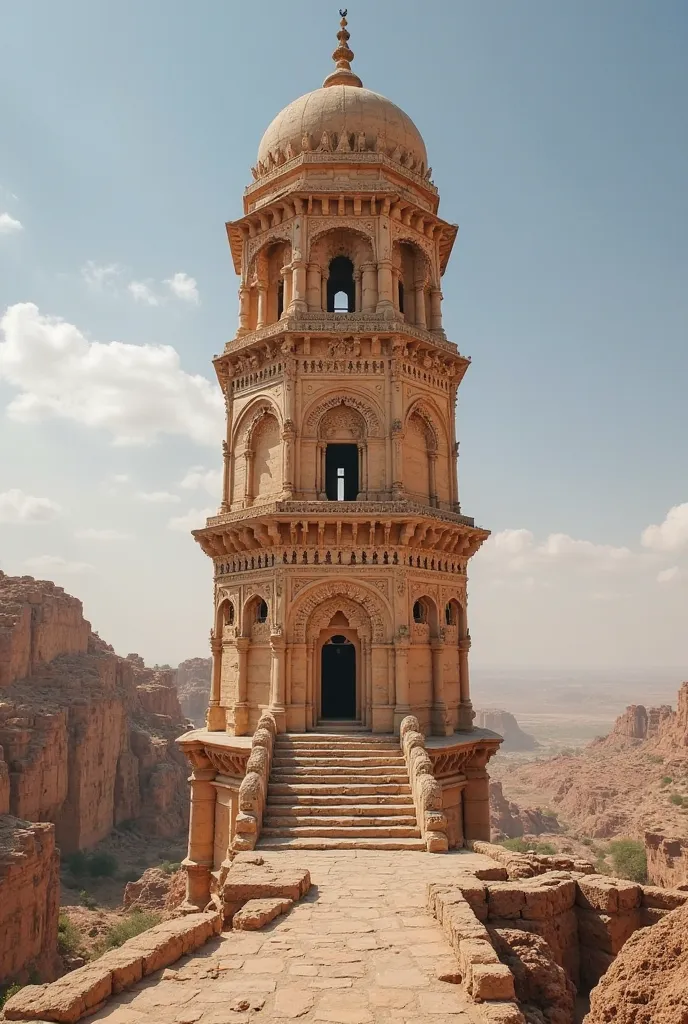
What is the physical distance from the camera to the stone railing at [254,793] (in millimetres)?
14914

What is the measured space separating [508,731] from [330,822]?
6050 inches

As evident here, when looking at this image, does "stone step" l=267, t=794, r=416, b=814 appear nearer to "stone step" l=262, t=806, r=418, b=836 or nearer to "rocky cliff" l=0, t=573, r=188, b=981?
"stone step" l=262, t=806, r=418, b=836

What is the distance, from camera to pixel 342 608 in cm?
2006

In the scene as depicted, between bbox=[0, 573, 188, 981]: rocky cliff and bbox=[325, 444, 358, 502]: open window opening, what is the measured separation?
20.7m

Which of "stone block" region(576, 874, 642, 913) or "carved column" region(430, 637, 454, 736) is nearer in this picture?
"stone block" region(576, 874, 642, 913)

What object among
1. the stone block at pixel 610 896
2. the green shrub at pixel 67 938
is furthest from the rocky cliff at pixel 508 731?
the stone block at pixel 610 896

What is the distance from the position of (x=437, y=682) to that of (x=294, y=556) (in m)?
5.10

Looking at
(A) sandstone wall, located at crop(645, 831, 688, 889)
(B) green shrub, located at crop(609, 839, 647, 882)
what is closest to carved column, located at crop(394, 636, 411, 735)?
(A) sandstone wall, located at crop(645, 831, 688, 889)

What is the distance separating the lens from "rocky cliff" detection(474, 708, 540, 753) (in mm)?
154125

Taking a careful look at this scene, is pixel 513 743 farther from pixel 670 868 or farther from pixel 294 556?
pixel 294 556

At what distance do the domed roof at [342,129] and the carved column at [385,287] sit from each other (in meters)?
3.73

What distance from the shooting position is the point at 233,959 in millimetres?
9641

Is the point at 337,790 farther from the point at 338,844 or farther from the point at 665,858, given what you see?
the point at 665,858

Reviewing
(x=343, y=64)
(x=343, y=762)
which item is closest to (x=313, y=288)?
(x=343, y=64)
